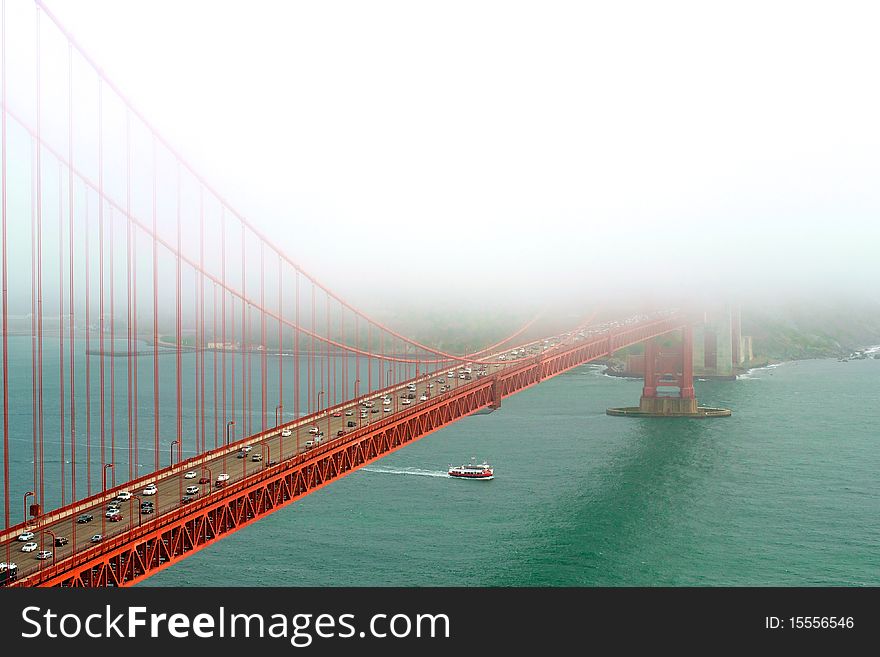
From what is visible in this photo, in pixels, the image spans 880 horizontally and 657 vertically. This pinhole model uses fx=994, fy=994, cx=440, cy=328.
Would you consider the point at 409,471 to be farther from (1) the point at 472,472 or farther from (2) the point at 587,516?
(2) the point at 587,516

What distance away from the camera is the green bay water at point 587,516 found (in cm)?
1794

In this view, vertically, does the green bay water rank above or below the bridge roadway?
below

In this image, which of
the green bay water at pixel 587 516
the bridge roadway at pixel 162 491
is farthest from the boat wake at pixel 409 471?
the bridge roadway at pixel 162 491

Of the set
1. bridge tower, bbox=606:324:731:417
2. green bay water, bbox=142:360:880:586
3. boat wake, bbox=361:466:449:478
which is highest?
bridge tower, bbox=606:324:731:417

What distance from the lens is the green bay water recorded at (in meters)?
17.9

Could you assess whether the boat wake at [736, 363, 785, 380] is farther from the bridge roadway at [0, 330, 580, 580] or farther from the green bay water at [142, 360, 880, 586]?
the bridge roadway at [0, 330, 580, 580]

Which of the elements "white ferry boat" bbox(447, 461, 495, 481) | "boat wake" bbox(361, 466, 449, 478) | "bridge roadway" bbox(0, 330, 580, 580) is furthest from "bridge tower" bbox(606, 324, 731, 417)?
"bridge roadway" bbox(0, 330, 580, 580)

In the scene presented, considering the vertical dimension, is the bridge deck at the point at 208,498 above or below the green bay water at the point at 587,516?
above

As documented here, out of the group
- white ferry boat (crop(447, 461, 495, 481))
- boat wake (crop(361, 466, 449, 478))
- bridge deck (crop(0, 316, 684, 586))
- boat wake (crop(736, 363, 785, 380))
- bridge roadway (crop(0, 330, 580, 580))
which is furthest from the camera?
boat wake (crop(736, 363, 785, 380))

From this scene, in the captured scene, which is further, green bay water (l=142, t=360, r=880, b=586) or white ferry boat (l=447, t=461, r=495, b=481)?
white ferry boat (l=447, t=461, r=495, b=481)

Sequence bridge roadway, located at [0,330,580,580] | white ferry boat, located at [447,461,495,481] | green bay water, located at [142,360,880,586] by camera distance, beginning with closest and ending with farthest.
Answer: bridge roadway, located at [0,330,580,580] < green bay water, located at [142,360,880,586] < white ferry boat, located at [447,461,495,481]

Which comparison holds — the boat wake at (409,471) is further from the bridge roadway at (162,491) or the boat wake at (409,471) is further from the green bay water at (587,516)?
the bridge roadway at (162,491)

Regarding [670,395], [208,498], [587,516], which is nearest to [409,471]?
[587,516]

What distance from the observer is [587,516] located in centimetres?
2228
